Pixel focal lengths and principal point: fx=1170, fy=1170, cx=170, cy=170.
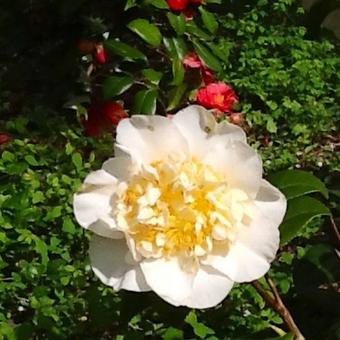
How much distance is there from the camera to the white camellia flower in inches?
58.4

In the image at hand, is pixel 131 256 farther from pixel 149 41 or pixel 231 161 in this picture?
pixel 149 41

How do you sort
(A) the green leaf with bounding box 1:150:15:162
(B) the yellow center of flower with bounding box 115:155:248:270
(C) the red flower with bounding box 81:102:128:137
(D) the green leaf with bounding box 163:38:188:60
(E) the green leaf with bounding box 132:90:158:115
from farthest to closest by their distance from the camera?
(C) the red flower with bounding box 81:102:128:137 < (A) the green leaf with bounding box 1:150:15:162 < (D) the green leaf with bounding box 163:38:188:60 < (E) the green leaf with bounding box 132:90:158:115 < (B) the yellow center of flower with bounding box 115:155:248:270

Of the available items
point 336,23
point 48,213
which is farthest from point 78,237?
point 336,23

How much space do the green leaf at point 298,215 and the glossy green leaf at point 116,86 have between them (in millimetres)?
1715

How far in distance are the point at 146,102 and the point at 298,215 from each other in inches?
59.7

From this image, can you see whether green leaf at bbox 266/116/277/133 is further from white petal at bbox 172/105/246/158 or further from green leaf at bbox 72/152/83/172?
white petal at bbox 172/105/246/158

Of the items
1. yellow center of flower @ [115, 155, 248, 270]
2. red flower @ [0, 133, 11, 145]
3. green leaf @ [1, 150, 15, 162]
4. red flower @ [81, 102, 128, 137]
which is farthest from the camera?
red flower @ [0, 133, 11, 145]

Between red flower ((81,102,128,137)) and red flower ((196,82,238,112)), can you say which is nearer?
red flower ((196,82,238,112))

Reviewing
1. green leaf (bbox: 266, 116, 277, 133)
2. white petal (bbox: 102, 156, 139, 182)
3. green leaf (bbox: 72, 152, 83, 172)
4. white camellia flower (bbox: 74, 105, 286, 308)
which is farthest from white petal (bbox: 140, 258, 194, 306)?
green leaf (bbox: 266, 116, 277, 133)

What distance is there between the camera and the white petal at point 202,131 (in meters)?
1.55

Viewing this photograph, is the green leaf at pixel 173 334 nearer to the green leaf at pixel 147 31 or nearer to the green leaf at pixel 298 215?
the green leaf at pixel 298 215

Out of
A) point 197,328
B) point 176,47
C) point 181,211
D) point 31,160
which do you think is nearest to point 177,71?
point 176,47

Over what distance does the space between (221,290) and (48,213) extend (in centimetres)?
200

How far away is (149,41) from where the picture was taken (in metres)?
3.35
